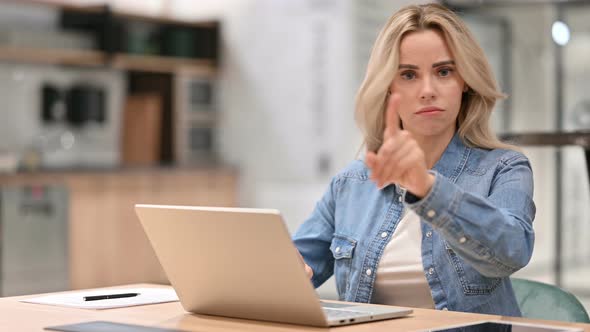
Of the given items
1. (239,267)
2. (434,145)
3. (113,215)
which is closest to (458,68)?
(434,145)

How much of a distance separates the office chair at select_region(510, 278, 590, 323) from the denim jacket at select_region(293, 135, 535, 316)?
10 centimetres

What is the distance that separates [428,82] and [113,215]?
187 inches

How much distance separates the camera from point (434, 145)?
2246mm

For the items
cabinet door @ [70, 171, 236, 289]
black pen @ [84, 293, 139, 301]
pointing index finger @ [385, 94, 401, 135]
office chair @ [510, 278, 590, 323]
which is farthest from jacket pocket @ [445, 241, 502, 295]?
cabinet door @ [70, 171, 236, 289]

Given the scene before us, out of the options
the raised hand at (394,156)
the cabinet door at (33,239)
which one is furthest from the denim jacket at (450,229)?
the cabinet door at (33,239)

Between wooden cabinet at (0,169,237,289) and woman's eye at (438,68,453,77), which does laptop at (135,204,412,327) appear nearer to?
woman's eye at (438,68,453,77)

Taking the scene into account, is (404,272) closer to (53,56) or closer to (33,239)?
(33,239)

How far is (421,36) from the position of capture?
2.17 metres

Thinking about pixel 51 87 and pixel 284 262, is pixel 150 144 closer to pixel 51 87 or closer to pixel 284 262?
pixel 51 87

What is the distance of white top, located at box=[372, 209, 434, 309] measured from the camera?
6.88 ft

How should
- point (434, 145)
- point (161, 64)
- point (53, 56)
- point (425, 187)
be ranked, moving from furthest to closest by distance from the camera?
point (161, 64) → point (53, 56) → point (434, 145) → point (425, 187)

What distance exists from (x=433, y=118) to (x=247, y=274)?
27.4 inches

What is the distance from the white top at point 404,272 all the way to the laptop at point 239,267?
0.96ft

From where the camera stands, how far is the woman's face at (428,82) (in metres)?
2.14
